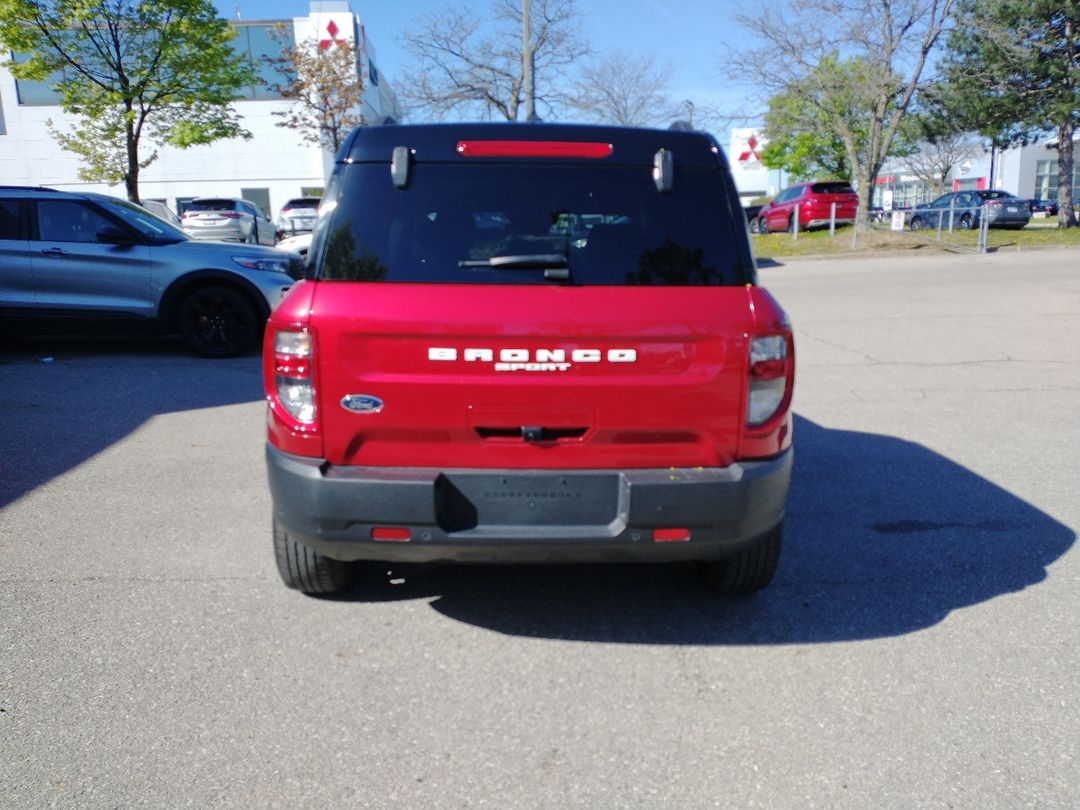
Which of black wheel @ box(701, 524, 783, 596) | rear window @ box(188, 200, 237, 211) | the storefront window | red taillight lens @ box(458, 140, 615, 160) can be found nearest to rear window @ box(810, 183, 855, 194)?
rear window @ box(188, 200, 237, 211)

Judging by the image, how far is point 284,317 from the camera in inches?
124

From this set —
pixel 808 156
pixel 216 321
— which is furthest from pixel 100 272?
pixel 808 156

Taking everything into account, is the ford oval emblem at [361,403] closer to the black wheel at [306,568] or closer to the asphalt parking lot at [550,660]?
the black wheel at [306,568]

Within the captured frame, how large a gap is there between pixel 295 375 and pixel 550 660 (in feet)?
4.62

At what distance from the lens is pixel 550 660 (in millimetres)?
3430

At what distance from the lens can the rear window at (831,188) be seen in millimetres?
29328

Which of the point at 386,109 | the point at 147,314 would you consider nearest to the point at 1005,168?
the point at 386,109

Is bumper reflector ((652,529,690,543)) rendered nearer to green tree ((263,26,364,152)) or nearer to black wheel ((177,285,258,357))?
black wheel ((177,285,258,357))

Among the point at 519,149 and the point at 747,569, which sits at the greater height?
the point at 519,149

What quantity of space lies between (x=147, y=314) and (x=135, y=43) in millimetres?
12709

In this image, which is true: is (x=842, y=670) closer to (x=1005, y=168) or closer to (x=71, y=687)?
(x=71, y=687)

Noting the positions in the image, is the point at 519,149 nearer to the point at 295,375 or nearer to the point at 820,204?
the point at 295,375

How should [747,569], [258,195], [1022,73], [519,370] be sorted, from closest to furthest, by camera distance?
[519,370], [747,569], [1022,73], [258,195]

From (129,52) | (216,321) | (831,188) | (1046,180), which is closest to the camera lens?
(216,321)
